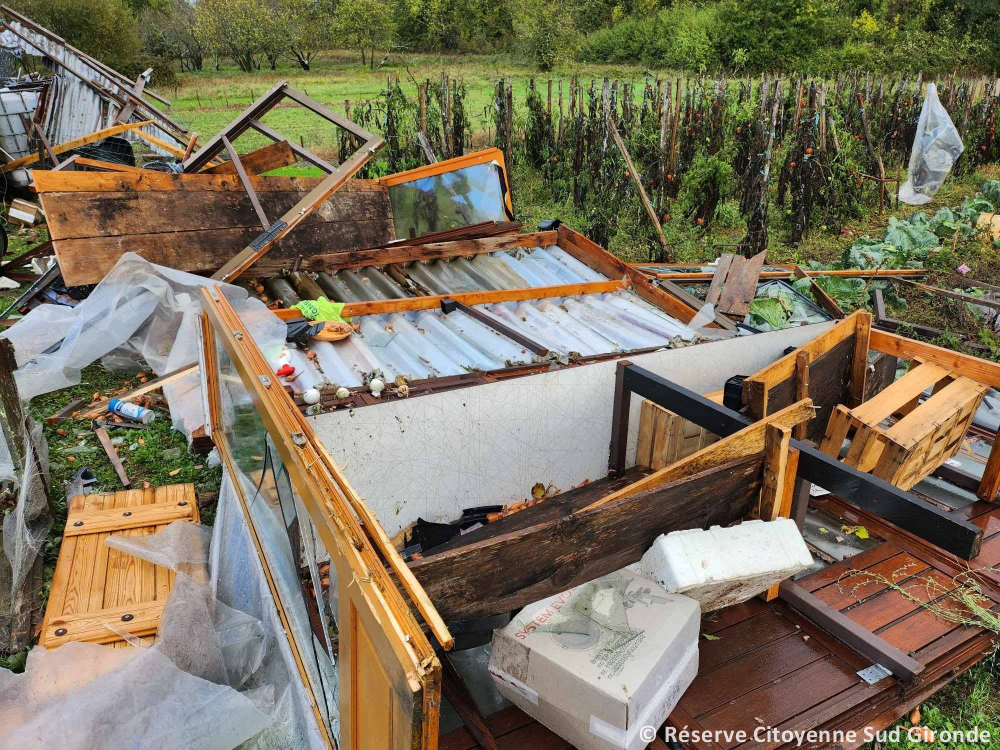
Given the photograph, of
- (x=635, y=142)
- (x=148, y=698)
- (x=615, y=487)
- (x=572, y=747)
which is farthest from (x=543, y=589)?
(x=635, y=142)

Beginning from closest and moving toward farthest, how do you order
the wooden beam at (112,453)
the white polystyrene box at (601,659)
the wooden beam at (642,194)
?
the white polystyrene box at (601,659), the wooden beam at (112,453), the wooden beam at (642,194)

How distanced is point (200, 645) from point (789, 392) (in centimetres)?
332

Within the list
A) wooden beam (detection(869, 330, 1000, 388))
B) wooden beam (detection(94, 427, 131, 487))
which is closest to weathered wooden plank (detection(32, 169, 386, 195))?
wooden beam (detection(94, 427, 131, 487))

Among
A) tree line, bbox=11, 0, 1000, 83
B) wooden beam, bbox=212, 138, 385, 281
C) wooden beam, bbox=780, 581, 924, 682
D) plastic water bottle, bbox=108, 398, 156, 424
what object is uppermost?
tree line, bbox=11, 0, 1000, 83

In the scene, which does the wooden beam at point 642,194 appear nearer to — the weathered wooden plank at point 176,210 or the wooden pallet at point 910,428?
the weathered wooden plank at point 176,210

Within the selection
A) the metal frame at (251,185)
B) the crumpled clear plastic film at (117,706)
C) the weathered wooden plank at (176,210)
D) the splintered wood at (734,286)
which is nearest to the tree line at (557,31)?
the splintered wood at (734,286)

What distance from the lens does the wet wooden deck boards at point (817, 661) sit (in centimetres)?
271

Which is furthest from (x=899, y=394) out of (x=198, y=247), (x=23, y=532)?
(x=198, y=247)

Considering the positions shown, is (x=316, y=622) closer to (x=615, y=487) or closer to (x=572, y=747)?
(x=572, y=747)

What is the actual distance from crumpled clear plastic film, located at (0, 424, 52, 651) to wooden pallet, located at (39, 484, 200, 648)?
0.23 meters

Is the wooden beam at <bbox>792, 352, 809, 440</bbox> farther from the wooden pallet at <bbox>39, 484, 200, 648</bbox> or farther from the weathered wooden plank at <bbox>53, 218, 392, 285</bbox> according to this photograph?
the weathered wooden plank at <bbox>53, 218, 392, 285</bbox>

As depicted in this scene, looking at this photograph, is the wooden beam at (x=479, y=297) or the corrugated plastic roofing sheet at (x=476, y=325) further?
the wooden beam at (x=479, y=297)

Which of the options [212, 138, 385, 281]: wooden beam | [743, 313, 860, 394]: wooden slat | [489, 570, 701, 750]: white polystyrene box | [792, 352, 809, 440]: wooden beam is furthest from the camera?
[212, 138, 385, 281]: wooden beam

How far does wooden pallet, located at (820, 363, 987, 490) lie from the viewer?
360cm
